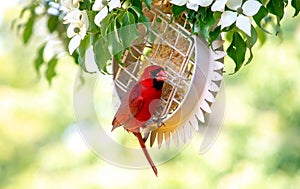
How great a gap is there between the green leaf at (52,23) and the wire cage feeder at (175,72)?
582 millimetres

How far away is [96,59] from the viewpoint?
3.27ft

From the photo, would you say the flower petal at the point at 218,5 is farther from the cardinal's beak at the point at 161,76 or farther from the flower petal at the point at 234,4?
the cardinal's beak at the point at 161,76

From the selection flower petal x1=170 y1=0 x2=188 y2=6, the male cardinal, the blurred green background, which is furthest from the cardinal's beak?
the blurred green background

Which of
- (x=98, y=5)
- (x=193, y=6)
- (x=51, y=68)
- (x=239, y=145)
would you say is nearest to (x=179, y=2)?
(x=193, y=6)

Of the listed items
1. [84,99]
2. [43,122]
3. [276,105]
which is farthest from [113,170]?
[84,99]

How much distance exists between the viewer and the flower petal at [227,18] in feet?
3.02

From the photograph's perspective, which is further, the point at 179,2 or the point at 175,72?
the point at 175,72

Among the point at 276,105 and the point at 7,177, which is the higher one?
the point at 276,105

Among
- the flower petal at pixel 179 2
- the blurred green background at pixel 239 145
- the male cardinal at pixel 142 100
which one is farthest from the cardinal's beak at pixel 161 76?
the blurred green background at pixel 239 145

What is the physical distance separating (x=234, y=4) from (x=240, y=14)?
2cm

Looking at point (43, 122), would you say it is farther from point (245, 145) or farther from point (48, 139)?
point (245, 145)

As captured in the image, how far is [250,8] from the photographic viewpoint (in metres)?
0.93

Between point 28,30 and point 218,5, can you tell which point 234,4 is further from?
point 28,30

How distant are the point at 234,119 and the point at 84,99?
172cm
